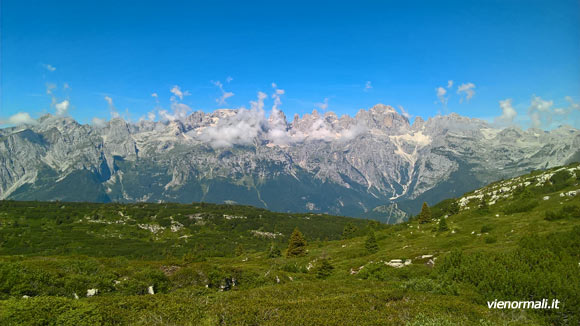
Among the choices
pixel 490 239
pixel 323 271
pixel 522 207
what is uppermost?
pixel 522 207

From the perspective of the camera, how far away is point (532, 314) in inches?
784

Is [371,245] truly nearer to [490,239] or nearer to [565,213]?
[490,239]

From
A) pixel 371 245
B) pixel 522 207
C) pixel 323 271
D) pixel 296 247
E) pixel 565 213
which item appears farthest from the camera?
pixel 296 247

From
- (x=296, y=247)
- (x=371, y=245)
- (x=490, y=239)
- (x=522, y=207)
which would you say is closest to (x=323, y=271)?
(x=490, y=239)

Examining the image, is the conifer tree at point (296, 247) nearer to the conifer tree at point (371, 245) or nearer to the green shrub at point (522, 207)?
the conifer tree at point (371, 245)

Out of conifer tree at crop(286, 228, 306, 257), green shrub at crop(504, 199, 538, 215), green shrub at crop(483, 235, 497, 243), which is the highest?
green shrub at crop(504, 199, 538, 215)

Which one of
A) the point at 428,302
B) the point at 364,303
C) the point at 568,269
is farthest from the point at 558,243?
the point at 364,303

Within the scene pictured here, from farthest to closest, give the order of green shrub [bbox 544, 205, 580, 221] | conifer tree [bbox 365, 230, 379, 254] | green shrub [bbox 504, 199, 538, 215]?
conifer tree [bbox 365, 230, 379, 254] → green shrub [bbox 504, 199, 538, 215] → green shrub [bbox 544, 205, 580, 221]

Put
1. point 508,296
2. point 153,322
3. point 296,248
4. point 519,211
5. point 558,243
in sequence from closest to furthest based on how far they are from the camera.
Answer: point 153,322 < point 508,296 < point 558,243 < point 519,211 < point 296,248

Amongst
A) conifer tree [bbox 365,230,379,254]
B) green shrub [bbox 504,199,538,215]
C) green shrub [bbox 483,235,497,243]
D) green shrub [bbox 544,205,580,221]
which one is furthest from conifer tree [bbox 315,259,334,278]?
green shrub [bbox 504,199,538,215]

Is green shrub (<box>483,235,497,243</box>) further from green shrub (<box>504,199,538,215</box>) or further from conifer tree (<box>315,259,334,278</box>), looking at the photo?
green shrub (<box>504,199,538,215</box>)

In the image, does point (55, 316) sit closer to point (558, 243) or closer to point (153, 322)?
point (153, 322)

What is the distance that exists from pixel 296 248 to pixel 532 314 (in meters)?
68.8

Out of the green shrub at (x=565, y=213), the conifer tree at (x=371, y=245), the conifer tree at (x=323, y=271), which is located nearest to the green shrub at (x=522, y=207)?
the green shrub at (x=565, y=213)
